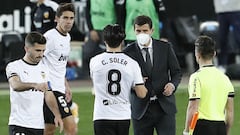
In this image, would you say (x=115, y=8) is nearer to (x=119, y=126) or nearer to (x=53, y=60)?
(x=53, y=60)

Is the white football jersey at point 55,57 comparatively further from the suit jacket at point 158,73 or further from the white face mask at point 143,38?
the white face mask at point 143,38

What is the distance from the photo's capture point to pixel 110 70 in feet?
28.8

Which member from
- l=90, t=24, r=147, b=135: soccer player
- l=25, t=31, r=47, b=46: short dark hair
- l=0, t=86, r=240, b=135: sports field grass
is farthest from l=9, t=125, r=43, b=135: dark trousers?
l=0, t=86, r=240, b=135: sports field grass

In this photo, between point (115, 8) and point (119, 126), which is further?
point (115, 8)

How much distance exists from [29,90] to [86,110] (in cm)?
603

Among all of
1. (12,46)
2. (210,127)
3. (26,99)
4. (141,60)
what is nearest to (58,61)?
(141,60)

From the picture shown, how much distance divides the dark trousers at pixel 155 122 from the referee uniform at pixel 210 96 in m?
1.20

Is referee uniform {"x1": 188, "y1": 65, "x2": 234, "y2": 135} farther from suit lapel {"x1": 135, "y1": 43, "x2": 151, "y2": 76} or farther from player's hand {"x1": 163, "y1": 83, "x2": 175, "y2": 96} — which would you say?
suit lapel {"x1": 135, "y1": 43, "x2": 151, "y2": 76}

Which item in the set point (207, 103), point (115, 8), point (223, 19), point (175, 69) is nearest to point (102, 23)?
point (115, 8)

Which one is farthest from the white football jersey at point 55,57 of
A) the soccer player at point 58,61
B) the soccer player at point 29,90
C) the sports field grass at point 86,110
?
the soccer player at point 29,90

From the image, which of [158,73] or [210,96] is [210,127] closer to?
[210,96]

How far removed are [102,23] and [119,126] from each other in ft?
23.9

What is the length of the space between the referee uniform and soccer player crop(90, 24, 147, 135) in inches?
25.2

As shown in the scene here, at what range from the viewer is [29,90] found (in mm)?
8844
